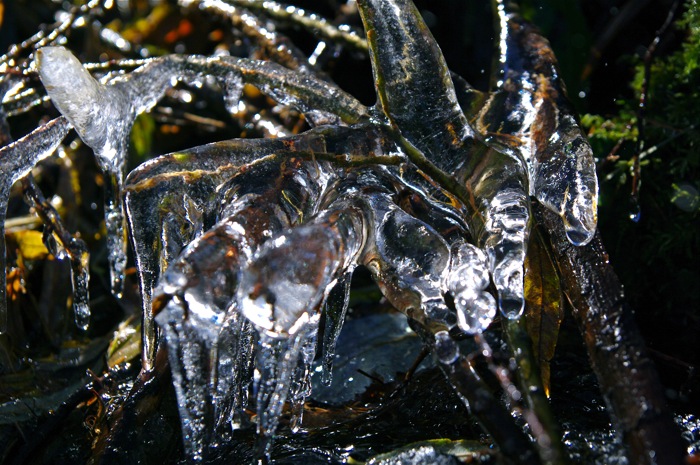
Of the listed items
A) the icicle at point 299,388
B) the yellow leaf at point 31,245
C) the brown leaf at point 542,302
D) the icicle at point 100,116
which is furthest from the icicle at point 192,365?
Result: the yellow leaf at point 31,245

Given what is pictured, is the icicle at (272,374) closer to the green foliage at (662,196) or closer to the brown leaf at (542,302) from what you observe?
the brown leaf at (542,302)

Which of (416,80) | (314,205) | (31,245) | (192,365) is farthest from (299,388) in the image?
(31,245)

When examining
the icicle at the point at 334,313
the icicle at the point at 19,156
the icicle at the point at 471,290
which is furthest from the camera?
the icicle at the point at 19,156

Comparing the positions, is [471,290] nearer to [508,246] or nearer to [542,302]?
[508,246]

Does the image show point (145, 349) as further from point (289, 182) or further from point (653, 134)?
point (653, 134)

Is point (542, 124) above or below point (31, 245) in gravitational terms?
above

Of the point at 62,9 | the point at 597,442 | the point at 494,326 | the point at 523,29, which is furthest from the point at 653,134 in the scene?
the point at 62,9
